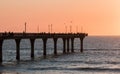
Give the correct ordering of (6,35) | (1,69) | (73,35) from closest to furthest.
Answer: (1,69), (6,35), (73,35)

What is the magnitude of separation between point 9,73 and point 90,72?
11.6 m

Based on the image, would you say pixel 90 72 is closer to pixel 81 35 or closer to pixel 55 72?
pixel 55 72

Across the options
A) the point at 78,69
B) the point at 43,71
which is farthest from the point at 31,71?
the point at 78,69

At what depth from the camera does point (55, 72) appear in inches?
2633

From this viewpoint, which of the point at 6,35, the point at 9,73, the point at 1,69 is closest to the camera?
the point at 9,73

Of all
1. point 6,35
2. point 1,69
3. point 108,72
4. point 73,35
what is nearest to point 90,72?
point 108,72

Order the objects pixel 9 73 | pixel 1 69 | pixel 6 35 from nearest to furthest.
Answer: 1. pixel 9 73
2. pixel 1 69
3. pixel 6 35

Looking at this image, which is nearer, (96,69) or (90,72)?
(90,72)

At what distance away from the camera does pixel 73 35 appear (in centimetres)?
12469

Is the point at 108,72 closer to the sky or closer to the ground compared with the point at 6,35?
closer to the ground

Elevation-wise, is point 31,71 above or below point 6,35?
below

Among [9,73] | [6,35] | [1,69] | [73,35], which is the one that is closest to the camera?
[9,73]

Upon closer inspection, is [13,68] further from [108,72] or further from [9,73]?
[108,72]

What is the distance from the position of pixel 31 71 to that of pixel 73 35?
2244 inches
